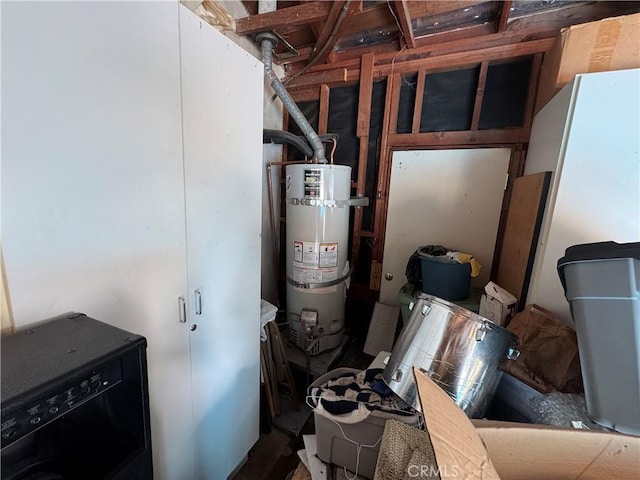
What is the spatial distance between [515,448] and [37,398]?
95cm

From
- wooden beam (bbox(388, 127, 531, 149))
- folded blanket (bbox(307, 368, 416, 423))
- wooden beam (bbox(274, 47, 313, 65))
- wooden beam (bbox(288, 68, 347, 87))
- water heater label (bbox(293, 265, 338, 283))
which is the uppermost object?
wooden beam (bbox(274, 47, 313, 65))

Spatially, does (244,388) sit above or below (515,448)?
below

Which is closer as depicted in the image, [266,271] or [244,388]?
[244,388]

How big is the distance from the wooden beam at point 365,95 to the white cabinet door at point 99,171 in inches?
68.9

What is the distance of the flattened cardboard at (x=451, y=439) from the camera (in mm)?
A: 407

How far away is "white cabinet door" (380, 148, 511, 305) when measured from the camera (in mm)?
2127

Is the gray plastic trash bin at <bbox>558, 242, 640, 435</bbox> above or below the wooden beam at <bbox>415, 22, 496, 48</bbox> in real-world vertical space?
below

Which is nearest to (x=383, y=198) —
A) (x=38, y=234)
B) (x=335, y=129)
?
(x=335, y=129)

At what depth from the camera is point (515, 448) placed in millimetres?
629

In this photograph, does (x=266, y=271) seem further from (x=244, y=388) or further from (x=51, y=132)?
(x=51, y=132)

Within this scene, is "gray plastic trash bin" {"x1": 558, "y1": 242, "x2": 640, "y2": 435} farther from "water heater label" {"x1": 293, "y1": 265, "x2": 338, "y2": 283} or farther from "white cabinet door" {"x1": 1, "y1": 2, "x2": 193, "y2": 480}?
"water heater label" {"x1": 293, "y1": 265, "x2": 338, "y2": 283}

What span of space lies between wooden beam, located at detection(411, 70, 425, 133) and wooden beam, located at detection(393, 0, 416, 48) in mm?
227

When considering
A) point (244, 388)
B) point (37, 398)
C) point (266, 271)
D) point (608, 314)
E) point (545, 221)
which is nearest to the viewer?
point (37, 398)

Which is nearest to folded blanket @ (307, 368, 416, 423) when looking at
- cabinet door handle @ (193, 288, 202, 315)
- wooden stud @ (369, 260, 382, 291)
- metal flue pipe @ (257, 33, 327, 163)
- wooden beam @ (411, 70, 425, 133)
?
cabinet door handle @ (193, 288, 202, 315)
